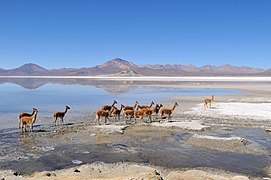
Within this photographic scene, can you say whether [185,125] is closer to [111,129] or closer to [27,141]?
[111,129]

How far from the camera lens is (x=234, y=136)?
13297 mm

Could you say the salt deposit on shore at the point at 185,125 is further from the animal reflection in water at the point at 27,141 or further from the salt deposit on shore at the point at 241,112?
the animal reflection in water at the point at 27,141

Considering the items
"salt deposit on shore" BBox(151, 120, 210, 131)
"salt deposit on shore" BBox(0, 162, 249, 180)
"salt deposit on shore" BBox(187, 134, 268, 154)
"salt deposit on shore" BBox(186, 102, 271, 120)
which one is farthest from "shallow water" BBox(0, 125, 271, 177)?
"salt deposit on shore" BBox(186, 102, 271, 120)

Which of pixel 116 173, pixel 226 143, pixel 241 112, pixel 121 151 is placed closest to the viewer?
pixel 116 173

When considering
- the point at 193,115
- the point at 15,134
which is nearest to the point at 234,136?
the point at 193,115

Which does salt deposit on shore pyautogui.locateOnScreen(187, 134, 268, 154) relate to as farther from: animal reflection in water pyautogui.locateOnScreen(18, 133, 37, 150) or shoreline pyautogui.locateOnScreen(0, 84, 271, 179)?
animal reflection in water pyautogui.locateOnScreen(18, 133, 37, 150)

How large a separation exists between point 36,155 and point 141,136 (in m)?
4.88

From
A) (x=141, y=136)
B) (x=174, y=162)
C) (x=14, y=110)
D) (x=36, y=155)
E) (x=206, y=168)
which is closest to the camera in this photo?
(x=206, y=168)

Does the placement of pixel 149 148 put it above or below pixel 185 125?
below

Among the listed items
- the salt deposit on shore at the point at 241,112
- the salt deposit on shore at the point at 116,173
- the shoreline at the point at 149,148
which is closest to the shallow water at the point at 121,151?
the shoreline at the point at 149,148

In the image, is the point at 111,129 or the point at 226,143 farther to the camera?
the point at 111,129

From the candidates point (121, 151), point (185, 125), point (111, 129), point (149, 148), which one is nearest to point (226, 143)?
point (149, 148)

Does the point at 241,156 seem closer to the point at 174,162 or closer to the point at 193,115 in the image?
the point at 174,162

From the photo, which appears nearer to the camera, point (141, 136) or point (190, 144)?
point (190, 144)
